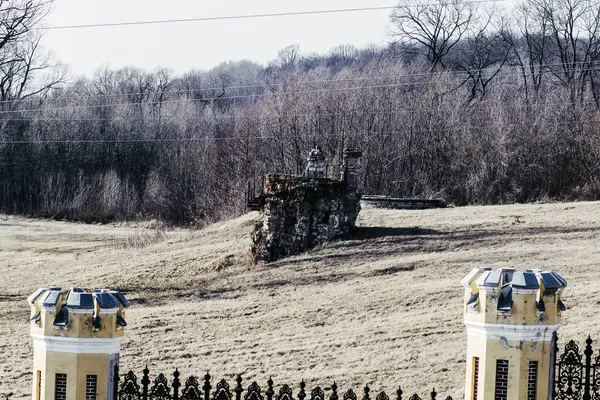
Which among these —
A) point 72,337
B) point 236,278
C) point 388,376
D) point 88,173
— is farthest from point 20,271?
point 88,173

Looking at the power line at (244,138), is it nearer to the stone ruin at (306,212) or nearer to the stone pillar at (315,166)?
the stone pillar at (315,166)

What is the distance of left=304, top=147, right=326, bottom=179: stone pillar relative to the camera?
35.7 meters

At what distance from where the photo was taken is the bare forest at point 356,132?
55.5 metres

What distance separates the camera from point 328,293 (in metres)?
29.4

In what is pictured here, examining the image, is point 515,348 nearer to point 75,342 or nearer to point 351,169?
point 75,342

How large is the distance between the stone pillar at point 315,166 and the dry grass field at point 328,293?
7.43ft

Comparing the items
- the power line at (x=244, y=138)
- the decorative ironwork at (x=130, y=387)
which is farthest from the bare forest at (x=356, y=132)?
the decorative ironwork at (x=130, y=387)

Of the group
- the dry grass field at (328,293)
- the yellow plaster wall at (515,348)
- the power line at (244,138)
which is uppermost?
the power line at (244,138)

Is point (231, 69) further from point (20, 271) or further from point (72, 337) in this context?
point (72, 337)

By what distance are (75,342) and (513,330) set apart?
5124mm

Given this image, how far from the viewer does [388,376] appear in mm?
20875

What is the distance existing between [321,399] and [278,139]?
50032 mm

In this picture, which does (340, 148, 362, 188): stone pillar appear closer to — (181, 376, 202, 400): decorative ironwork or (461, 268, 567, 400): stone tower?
(181, 376, 202, 400): decorative ironwork

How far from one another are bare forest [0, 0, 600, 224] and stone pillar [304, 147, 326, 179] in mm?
11081
